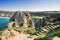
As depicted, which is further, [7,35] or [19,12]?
[19,12]

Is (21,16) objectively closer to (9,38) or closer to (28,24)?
(28,24)

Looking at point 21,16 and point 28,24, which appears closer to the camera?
point 28,24

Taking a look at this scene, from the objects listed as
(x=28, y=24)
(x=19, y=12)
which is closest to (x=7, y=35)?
(x=28, y=24)

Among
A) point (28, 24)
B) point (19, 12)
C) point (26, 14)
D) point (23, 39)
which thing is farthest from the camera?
point (19, 12)

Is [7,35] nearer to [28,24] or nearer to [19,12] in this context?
[28,24]

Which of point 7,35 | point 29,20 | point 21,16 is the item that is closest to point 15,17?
point 21,16

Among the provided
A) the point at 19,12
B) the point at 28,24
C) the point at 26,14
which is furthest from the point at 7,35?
the point at 19,12

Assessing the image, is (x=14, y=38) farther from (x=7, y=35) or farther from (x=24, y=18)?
(x=24, y=18)

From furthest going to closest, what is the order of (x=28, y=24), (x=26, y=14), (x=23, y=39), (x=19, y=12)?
(x=19, y=12)
(x=26, y=14)
(x=28, y=24)
(x=23, y=39)
